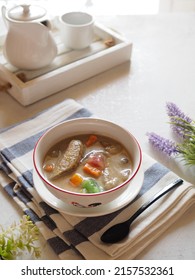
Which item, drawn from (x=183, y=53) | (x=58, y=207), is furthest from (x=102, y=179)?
(x=183, y=53)

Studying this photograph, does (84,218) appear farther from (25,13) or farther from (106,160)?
(25,13)

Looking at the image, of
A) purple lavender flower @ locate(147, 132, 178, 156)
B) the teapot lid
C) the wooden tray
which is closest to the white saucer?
purple lavender flower @ locate(147, 132, 178, 156)

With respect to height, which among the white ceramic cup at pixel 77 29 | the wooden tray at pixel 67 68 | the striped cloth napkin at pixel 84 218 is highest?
the white ceramic cup at pixel 77 29

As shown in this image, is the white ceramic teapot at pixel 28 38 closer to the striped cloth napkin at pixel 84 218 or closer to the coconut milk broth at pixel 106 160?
the striped cloth napkin at pixel 84 218

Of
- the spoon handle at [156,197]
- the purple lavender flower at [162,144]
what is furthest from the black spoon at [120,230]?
the purple lavender flower at [162,144]

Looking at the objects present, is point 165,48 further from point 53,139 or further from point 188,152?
point 53,139

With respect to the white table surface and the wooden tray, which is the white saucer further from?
the wooden tray
